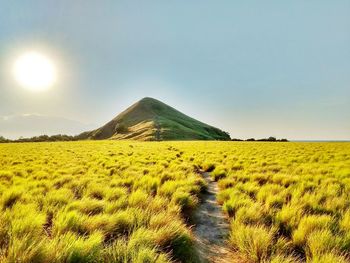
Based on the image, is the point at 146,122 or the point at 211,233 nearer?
the point at 211,233

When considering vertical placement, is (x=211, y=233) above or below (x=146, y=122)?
below

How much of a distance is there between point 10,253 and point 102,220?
5.71 feet

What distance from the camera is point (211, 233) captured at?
17.6 ft

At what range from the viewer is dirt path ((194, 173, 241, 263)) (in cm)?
431

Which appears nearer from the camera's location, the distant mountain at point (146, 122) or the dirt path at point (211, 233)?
the dirt path at point (211, 233)

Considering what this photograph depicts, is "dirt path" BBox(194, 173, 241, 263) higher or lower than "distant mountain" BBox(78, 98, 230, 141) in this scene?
lower

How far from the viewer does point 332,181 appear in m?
9.62

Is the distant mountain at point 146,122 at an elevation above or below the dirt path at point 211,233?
above

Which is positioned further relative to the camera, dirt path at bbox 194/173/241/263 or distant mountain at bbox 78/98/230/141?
distant mountain at bbox 78/98/230/141

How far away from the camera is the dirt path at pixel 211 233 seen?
4312 millimetres

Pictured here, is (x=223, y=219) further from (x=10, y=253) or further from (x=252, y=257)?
(x=10, y=253)

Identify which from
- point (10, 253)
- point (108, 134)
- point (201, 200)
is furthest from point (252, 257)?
point (108, 134)

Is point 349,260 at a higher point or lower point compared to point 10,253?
lower

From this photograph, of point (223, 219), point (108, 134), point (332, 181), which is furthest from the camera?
point (108, 134)
